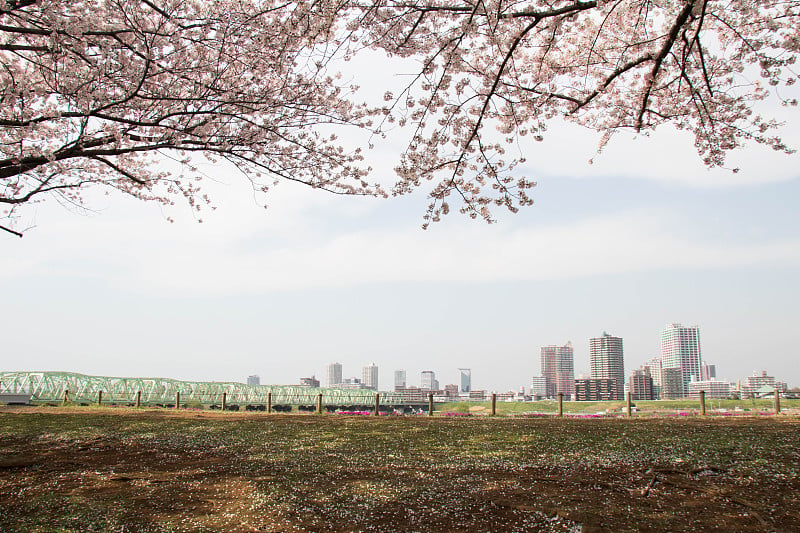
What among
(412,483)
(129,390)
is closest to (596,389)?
(129,390)

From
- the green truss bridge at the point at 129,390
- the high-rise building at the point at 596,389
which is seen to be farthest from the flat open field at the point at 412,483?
the high-rise building at the point at 596,389

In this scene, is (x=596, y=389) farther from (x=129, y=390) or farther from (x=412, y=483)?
(x=412, y=483)

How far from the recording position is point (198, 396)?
72.4m

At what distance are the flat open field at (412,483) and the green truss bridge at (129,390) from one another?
2539cm

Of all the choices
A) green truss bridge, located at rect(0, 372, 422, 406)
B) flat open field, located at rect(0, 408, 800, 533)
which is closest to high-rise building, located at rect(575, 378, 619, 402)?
green truss bridge, located at rect(0, 372, 422, 406)

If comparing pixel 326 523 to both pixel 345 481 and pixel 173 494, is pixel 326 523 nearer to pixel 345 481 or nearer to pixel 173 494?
pixel 345 481

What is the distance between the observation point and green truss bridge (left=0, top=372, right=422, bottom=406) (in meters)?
51.8

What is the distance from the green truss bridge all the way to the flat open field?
2539 cm

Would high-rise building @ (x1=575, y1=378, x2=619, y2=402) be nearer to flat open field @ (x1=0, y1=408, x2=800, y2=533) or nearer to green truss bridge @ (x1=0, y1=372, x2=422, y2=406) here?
green truss bridge @ (x1=0, y1=372, x2=422, y2=406)

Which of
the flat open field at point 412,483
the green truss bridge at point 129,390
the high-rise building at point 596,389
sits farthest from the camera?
the high-rise building at point 596,389

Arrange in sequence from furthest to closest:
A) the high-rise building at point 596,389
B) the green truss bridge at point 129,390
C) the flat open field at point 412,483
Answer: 1. the high-rise building at point 596,389
2. the green truss bridge at point 129,390
3. the flat open field at point 412,483

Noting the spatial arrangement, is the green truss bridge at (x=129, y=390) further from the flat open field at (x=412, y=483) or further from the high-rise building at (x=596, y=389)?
the high-rise building at (x=596, y=389)

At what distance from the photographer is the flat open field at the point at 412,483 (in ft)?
18.9

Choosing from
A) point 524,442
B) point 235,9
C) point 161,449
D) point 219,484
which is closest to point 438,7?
point 235,9
